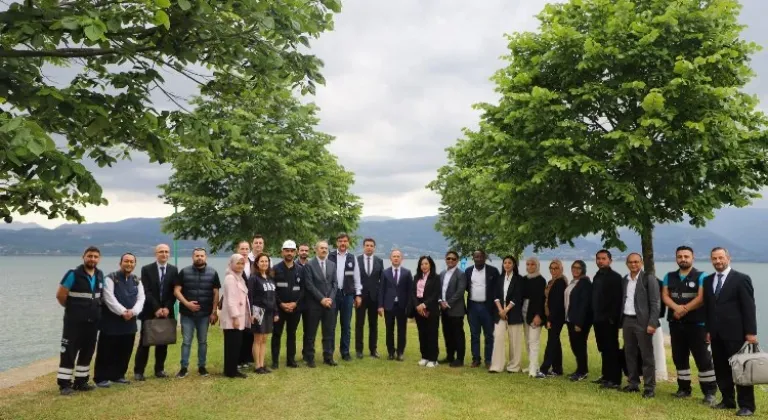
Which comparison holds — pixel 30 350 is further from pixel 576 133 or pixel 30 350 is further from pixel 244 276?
pixel 576 133

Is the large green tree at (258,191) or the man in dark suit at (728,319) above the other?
the large green tree at (258,191)

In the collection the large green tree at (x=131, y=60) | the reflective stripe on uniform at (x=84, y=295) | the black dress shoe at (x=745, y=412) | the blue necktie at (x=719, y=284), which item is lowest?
the black dress shoe at (x=745, y=412)

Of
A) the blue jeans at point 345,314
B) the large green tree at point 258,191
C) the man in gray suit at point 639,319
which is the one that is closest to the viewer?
the man in gray suit at point 639,319

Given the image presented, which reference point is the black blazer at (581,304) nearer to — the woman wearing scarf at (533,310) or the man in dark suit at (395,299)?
the woman wearing scarf at (533,310)

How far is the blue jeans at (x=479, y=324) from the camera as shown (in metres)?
11.6

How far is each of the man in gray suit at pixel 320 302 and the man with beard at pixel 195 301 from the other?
74.2 inches

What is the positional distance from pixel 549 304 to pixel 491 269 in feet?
4.31

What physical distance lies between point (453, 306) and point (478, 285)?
0.68 metres

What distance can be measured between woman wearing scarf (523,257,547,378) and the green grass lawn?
0.45 meters

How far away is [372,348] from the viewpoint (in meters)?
12.5

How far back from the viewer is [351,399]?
8.56 metres

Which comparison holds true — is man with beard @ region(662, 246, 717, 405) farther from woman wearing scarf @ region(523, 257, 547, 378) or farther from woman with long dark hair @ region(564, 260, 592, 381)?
woman wearing scarf @ region(523, 257, 547, 378)

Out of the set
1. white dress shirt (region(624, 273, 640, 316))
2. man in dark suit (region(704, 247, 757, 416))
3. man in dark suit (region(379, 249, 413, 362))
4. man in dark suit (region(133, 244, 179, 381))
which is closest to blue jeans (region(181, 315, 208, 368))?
man in dark suit (region(133, 244, 179, 381))

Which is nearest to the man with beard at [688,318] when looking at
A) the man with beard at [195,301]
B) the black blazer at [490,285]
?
the black blazer at [490,285]
